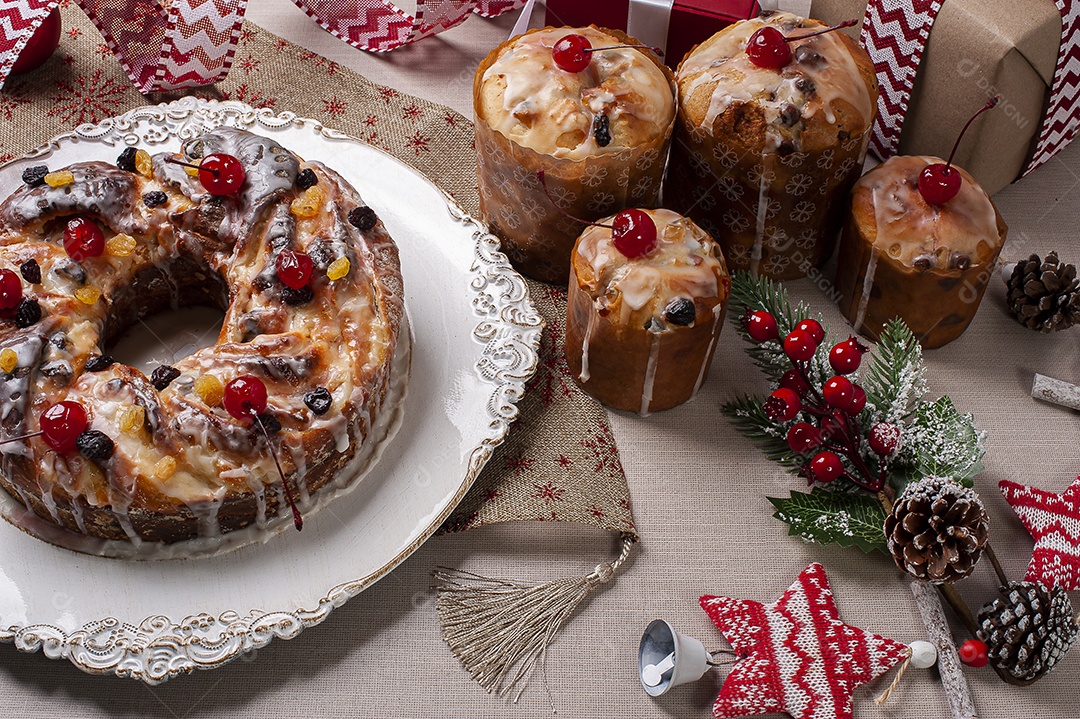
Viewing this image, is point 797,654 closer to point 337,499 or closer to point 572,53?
point 337,499

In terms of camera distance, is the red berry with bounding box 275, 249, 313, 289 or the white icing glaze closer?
the red berry with bounding box 275, 249, 313, 289

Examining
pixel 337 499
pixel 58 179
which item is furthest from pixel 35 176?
pixel 337 499

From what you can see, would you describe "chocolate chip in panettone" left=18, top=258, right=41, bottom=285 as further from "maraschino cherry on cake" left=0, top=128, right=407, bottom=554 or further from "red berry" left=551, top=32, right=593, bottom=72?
"red berry" left=551, top=32, right=593, bottom=72

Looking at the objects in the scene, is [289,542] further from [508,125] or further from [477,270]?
[508,125]

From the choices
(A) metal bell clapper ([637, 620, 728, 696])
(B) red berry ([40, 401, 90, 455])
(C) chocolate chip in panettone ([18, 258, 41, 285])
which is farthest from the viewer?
(C) chocolate chip in panettone ([18, 258, 41, 285])

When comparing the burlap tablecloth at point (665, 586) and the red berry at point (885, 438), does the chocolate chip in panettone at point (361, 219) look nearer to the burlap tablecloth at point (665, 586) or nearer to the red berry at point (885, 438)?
the burlap tablecloth at point (665, 586)

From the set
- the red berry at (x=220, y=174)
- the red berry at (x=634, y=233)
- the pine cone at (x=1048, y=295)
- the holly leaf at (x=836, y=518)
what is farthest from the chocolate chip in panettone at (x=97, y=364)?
the pine cone at (x=1048, y=295)

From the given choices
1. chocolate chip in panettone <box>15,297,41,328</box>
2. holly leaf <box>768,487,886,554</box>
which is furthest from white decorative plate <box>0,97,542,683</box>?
holly leaf <box>768,487,886,554</box>
